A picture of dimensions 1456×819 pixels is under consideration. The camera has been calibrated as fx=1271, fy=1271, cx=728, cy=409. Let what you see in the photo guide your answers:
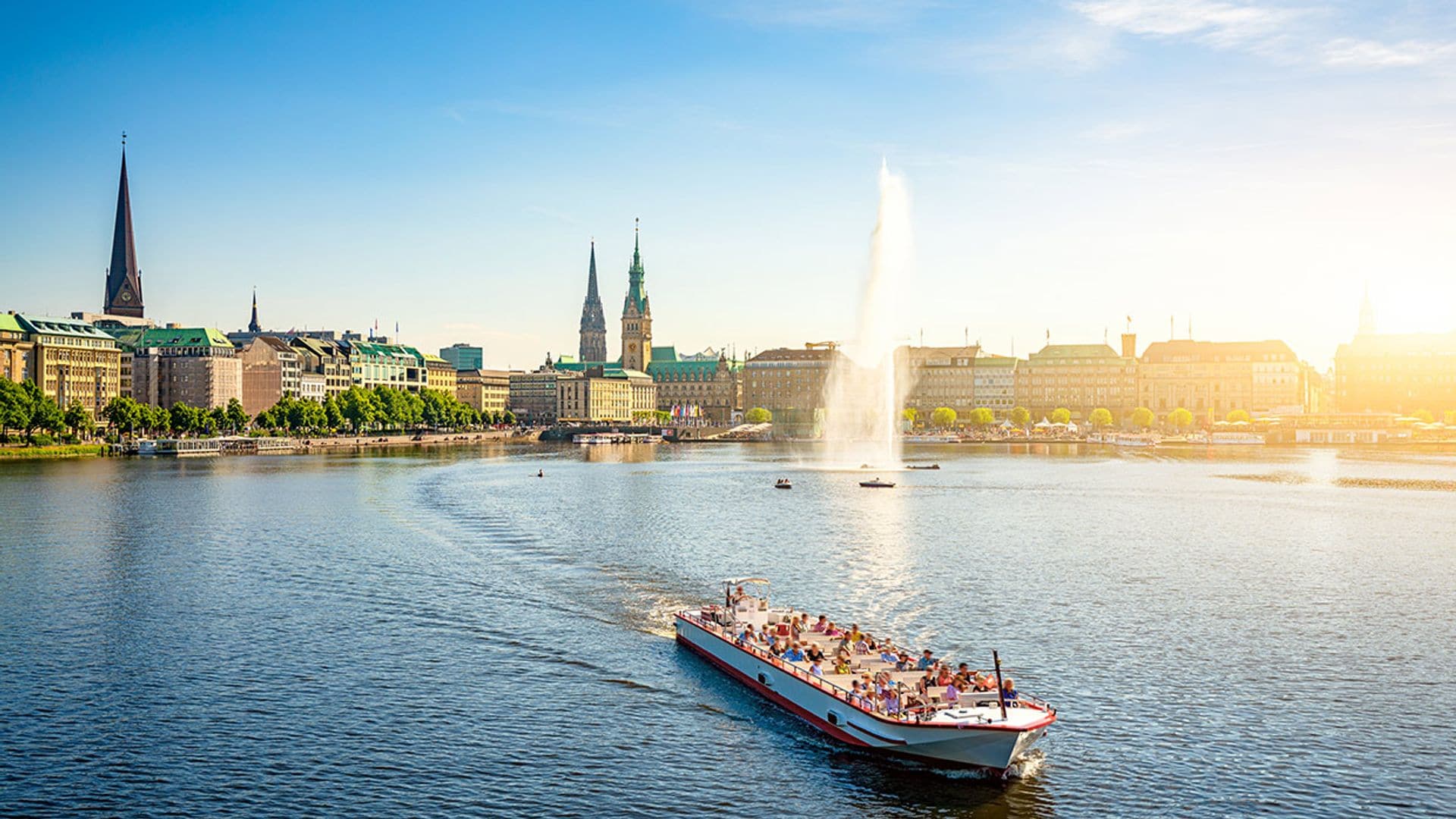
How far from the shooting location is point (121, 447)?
170500mm

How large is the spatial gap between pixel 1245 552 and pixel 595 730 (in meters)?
47.8

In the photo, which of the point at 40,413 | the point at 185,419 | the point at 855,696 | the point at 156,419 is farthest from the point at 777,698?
the point at 156,419

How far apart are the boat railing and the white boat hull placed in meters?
0.06

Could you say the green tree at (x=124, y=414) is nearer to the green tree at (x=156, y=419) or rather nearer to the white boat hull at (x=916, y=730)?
the green tree at (x=156, y=419)

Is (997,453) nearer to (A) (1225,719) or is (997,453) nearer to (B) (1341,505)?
(B) (1341,505)

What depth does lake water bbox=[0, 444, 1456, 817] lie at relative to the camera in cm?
3072

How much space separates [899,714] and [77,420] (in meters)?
165

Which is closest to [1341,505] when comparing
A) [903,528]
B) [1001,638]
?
[903,528]

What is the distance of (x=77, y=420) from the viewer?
170 metres

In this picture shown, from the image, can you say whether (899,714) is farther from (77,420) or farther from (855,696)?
(77,420)

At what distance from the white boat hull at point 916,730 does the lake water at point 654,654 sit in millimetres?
617

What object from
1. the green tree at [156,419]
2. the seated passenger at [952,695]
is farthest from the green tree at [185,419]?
the seated passenger at [952,695]

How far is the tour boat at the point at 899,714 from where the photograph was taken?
104ft

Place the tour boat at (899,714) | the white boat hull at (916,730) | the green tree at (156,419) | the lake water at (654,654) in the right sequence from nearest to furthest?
1. the lake water at (654,654)
2. the white boat hull at (916,730)
3. the tour boat at (899,714)
4. the green tree at (156,419)
